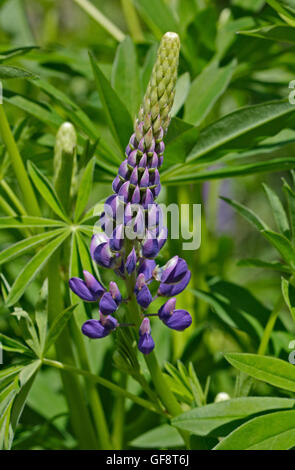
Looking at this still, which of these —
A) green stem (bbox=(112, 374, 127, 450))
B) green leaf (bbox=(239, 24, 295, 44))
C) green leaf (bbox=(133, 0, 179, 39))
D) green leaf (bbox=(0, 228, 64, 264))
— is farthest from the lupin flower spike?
green leaf (bbox=(133, 0, 179, 39))

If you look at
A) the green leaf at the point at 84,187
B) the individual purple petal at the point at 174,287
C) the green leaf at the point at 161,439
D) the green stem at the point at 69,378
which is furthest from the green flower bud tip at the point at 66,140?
the green leaf at the point at 161,439

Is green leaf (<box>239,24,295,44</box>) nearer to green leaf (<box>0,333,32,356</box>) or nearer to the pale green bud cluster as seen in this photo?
the pale green bud cluster

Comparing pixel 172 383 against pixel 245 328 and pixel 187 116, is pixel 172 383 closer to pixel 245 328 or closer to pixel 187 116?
pixel 245 328

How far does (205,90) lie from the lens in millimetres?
999

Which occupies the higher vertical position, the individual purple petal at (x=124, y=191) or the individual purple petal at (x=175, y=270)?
the individual purple petal at (x=124, y=191)

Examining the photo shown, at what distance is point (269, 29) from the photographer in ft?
2.74

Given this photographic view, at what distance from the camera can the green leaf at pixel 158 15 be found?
3.78 ft

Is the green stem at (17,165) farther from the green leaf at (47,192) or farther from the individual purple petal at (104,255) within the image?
the individual purple petal at (104,255)

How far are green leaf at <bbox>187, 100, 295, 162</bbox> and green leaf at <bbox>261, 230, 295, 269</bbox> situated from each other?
21cm

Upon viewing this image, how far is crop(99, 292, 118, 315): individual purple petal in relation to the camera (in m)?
0.70

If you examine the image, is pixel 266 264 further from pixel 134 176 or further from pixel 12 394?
pixel 12 394

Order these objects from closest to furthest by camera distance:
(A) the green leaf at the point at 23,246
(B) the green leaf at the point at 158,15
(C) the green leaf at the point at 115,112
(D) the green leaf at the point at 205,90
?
(A) the green leaf at the point at 23,246
(C) the green leaf at the point at 115,112
(D) the green leaf at the point at 205,90
(B) the green leaf at the point at 158,15

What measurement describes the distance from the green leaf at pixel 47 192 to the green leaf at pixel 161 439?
0.41m
